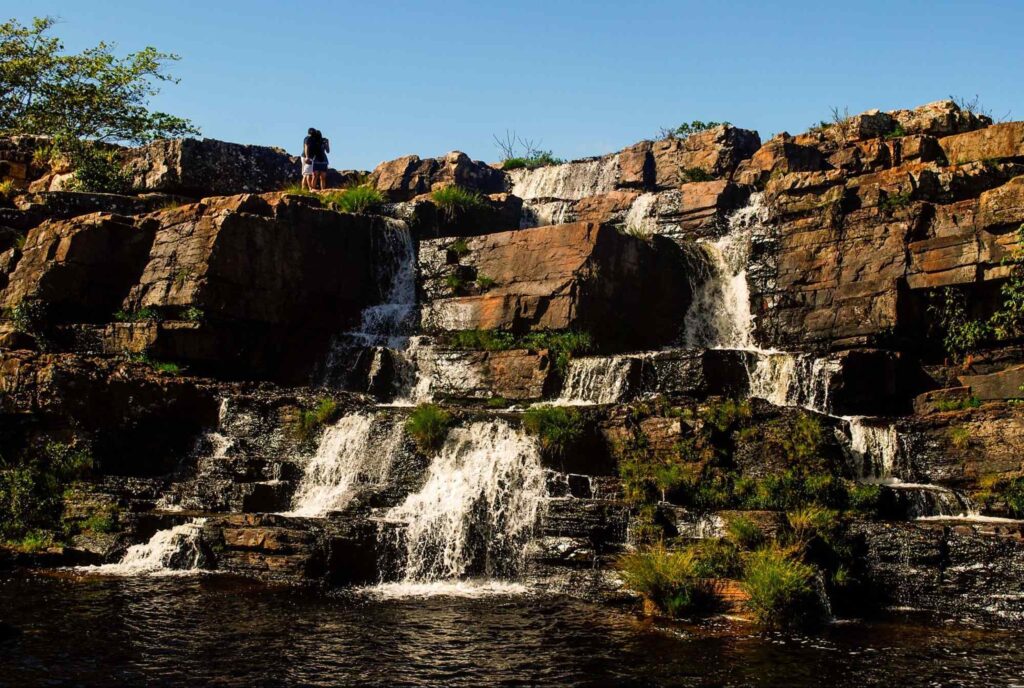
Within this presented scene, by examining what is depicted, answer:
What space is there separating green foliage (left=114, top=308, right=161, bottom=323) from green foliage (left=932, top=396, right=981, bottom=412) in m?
19.2

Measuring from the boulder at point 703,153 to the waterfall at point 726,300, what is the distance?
568cm

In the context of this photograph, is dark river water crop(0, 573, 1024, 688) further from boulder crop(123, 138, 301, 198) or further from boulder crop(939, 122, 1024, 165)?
boulder crop(123, 138, 301, 198)

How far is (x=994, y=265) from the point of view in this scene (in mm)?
23156

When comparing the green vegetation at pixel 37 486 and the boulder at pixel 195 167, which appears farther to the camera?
the boulder at pixel 195 167

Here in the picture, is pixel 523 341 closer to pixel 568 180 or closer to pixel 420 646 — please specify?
pixel 420 646

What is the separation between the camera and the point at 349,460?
1928 centimetres

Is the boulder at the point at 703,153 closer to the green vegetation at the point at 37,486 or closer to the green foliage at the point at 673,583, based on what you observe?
the green foliage at the point at 673,583

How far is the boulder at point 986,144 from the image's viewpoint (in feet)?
92.8

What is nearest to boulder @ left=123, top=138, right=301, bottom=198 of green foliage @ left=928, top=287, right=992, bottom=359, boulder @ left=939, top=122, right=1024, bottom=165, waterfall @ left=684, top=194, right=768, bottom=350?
waterfall @ left=684, top=194, right=768, bottom=350

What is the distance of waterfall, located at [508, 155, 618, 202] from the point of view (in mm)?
36938

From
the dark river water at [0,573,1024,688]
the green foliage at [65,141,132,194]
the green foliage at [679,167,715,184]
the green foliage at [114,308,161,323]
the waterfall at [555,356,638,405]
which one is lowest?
the dark river water at [0,573,1024,688]

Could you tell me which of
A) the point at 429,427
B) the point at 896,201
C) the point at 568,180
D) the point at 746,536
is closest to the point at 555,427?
the point at 429,427

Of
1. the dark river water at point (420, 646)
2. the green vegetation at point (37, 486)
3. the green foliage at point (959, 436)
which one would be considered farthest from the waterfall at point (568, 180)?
the dark river water at point (420, 646)

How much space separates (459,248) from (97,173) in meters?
13.9
